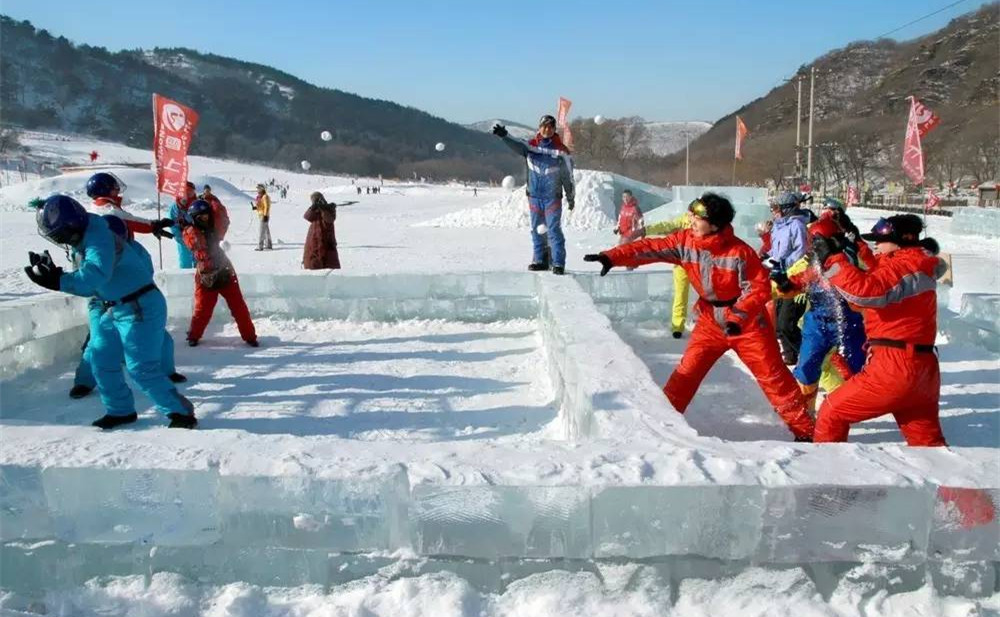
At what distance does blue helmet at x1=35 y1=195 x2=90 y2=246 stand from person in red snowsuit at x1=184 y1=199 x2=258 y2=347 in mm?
1962

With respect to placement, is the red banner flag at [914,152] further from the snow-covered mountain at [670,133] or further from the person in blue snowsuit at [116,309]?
the snow-covered mountain at [670,133]

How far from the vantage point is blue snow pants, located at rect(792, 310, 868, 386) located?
3.91 meters

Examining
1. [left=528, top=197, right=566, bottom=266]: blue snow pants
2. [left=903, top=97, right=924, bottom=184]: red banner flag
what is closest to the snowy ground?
[left=528, top=197, right=566, bottom=266]: blue snow pants

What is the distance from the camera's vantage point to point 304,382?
15.6 feet

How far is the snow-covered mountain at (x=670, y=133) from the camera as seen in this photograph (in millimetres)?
140375

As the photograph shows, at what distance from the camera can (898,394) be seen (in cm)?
291

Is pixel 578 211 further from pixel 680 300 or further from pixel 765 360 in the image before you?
pixel 765 360

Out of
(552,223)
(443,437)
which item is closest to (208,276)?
(443,437)

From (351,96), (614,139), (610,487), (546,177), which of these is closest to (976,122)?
(614,139)

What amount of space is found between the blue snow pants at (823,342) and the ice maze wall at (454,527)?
1.99 metres

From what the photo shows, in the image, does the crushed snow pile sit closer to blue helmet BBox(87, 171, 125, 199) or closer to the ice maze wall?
blue helmet BBox(87, 171, 125, 199)

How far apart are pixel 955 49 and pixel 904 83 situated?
233 inches

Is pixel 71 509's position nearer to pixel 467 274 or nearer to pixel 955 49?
pixel 467 274

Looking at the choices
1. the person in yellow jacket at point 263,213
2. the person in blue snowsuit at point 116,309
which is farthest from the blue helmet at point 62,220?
the person in yellow jacket at point 263,213
